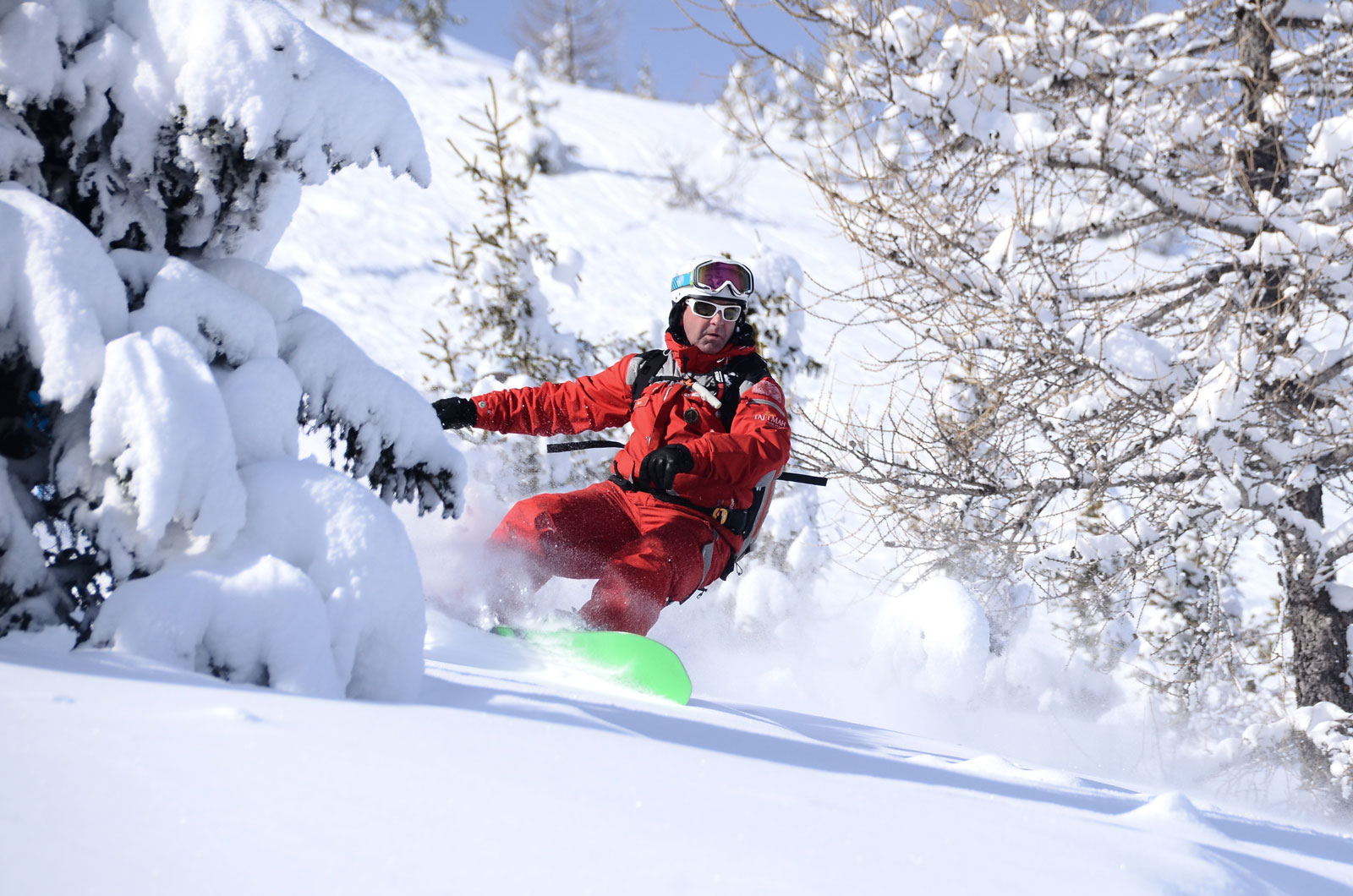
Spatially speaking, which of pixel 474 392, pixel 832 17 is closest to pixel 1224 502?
pixel 832 17

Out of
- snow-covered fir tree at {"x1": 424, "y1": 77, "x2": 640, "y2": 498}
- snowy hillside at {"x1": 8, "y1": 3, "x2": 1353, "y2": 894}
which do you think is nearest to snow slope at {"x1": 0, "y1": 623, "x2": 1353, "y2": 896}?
snowy hillside at {"x1": 8, "y1": 3, "x2": 1353, "y2": 894}

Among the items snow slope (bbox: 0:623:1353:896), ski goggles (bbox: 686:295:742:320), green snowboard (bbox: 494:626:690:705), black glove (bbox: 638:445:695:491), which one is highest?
ski goggles (bbox: 686:295:742:320)

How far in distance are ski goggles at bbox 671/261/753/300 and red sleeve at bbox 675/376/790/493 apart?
559 millimetres

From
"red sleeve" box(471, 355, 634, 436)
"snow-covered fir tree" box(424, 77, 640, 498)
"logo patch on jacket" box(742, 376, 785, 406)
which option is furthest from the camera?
"snow-covered fir tree" box(424, 77, 640, 498)

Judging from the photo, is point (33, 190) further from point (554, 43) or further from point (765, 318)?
point (554, 43)

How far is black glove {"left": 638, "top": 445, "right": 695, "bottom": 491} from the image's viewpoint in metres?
3.91

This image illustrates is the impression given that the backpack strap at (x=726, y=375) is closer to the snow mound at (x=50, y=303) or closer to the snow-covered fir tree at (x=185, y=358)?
the snow-covered fir tree at (x=185, y=358)

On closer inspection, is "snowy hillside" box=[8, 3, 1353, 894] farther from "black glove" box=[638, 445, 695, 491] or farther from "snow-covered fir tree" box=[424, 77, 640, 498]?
"snow-covered fir tree" box=[424, 77, 640, 498]

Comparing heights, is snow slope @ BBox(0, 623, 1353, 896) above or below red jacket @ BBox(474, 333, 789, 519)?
below

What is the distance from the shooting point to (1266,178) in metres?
4.96

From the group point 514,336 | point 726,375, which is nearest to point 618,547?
point 726,375

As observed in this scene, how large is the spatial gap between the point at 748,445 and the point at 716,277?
0.94 meters

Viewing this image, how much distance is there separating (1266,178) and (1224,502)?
1.92 metres

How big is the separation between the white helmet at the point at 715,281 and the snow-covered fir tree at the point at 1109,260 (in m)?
0.57
